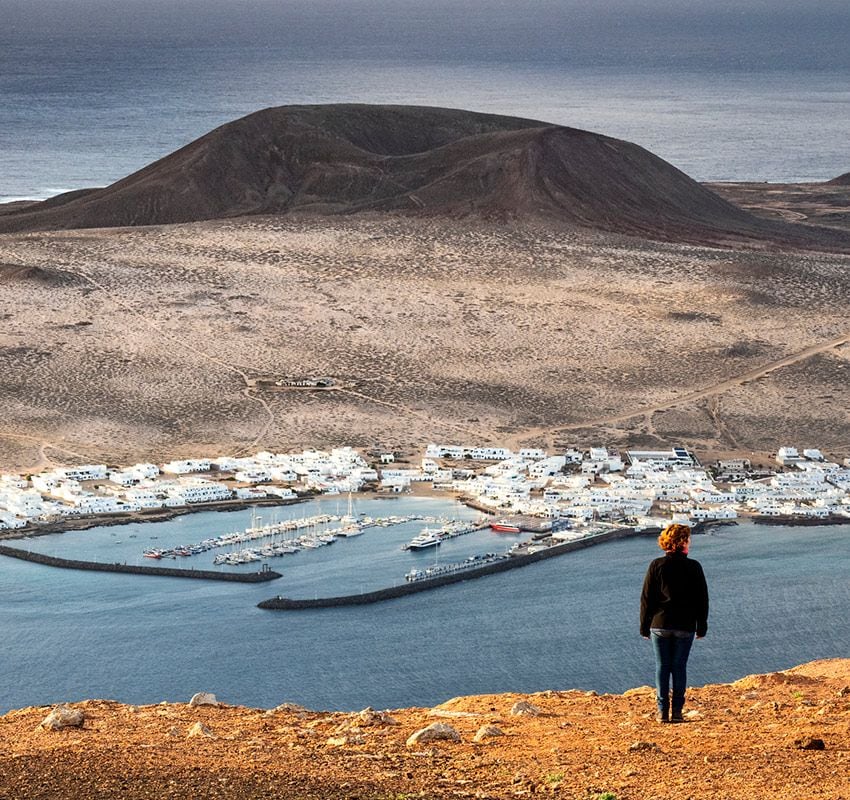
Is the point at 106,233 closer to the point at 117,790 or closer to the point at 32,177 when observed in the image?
the point at 32,177

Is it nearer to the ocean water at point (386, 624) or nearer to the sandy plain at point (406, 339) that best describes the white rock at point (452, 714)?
the ocean water at point (386, 624)

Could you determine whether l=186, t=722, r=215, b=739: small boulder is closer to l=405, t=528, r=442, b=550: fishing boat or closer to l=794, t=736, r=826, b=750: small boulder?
l=794, t=736, r=826, b=750: small boulder

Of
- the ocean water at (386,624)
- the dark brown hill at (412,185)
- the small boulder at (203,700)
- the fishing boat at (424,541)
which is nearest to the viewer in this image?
the small boulder at (203,700)

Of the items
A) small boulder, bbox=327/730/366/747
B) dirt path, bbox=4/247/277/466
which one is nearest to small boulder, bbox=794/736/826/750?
small boulder, bbox=327/730/366/747

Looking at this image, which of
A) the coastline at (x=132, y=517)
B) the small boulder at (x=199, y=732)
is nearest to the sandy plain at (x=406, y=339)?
the coastline at (x=132, y=517)

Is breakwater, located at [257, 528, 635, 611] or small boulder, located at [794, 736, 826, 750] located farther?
breakwater, located at [257, 528, 635, 611]

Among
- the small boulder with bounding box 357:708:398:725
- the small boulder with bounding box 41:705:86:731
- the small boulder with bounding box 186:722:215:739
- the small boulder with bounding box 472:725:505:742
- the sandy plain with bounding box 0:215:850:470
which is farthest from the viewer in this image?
the sandy plain with bounding box 0:215:850:470

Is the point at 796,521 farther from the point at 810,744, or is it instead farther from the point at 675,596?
the point at 810,744
